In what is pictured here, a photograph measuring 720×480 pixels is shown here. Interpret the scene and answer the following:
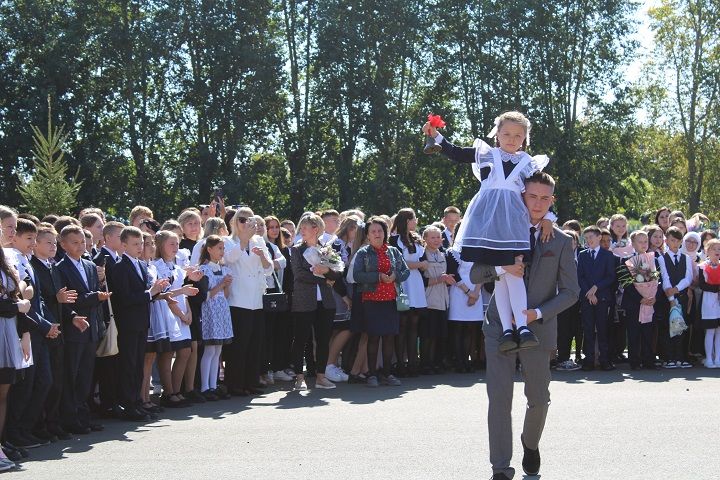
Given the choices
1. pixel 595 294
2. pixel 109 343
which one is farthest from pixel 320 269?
pixel 595 294

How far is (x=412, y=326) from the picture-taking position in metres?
14.1

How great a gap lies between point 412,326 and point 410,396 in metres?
2.42

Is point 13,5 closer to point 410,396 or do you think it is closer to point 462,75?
point 462,75

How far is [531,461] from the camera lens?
22.4 feet

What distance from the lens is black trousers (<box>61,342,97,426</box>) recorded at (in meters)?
9.19

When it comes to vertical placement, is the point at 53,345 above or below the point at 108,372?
above

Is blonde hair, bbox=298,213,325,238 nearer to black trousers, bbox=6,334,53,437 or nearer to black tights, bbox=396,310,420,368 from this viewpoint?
black tights, bbox=396,310,420,368

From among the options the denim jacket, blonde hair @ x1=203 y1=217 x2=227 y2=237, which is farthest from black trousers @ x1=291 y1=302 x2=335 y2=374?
blonde hair @ x1=203 y1=217 x2=227 y2=237

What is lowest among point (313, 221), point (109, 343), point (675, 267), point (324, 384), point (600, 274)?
point (324, 384)

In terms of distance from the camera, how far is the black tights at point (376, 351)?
42.4ft

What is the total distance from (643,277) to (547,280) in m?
8.55

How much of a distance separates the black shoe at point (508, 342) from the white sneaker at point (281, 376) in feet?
23.8

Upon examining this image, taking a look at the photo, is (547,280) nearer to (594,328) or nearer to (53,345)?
(53,345)

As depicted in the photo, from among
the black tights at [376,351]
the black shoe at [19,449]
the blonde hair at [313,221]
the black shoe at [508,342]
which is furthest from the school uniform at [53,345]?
the black tights at [376,351]
